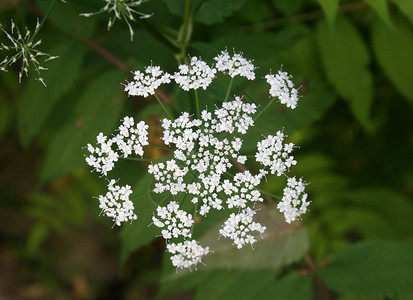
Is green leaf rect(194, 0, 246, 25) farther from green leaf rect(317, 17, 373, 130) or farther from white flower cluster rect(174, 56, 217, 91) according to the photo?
green leaf rect(317, 17, 373, 130)

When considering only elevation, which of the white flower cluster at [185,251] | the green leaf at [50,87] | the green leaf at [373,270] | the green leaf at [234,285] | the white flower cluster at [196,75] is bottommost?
the green leaf at [373,270]

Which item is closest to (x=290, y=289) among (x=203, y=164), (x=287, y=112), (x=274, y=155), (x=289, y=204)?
(x=289, y=204)

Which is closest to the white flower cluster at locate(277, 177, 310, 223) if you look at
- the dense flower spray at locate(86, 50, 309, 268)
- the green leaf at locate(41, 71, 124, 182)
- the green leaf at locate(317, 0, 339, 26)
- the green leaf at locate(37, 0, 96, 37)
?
the dense flower spray at locate(86, 50, 309, 268)

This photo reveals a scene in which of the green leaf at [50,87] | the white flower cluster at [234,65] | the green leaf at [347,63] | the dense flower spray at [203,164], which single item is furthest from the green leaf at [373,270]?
the green leaf at [50,87]

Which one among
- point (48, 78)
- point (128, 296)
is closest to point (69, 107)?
point (48, 78)

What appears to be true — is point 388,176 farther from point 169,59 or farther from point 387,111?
point 169,59

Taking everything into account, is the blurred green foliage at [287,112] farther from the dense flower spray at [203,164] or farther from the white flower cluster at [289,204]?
the white flower cluster at [289,204]

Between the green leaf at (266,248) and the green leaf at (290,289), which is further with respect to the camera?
the green leaf at (266,248)
